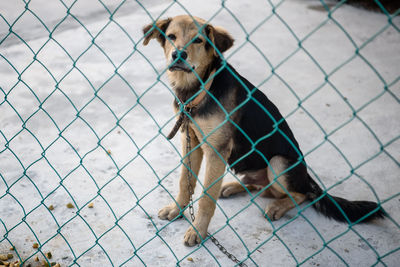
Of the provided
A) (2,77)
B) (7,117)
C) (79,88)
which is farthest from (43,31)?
(7,117)

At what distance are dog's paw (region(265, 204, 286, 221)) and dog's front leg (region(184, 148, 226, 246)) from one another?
561mm

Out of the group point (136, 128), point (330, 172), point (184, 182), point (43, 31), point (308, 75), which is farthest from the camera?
point (43, 31)

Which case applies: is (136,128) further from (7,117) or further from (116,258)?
(116,258)

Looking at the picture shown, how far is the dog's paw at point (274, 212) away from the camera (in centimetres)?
316

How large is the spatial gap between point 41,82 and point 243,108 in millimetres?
3474

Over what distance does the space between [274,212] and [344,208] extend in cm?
58

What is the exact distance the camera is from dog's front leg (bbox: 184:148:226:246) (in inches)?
110

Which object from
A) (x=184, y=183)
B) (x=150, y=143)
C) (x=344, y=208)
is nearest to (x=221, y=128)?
(x=184, y=183)

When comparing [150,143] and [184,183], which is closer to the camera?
[184,183]

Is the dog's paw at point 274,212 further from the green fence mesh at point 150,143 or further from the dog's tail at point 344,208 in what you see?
the dog's tail at point 344,208

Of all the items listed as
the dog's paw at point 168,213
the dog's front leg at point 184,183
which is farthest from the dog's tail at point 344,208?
the dog's paw at point 168,213

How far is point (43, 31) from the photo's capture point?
6.41m

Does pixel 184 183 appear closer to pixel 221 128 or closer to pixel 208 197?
pixel 208 197

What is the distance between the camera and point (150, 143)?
4105 mm
